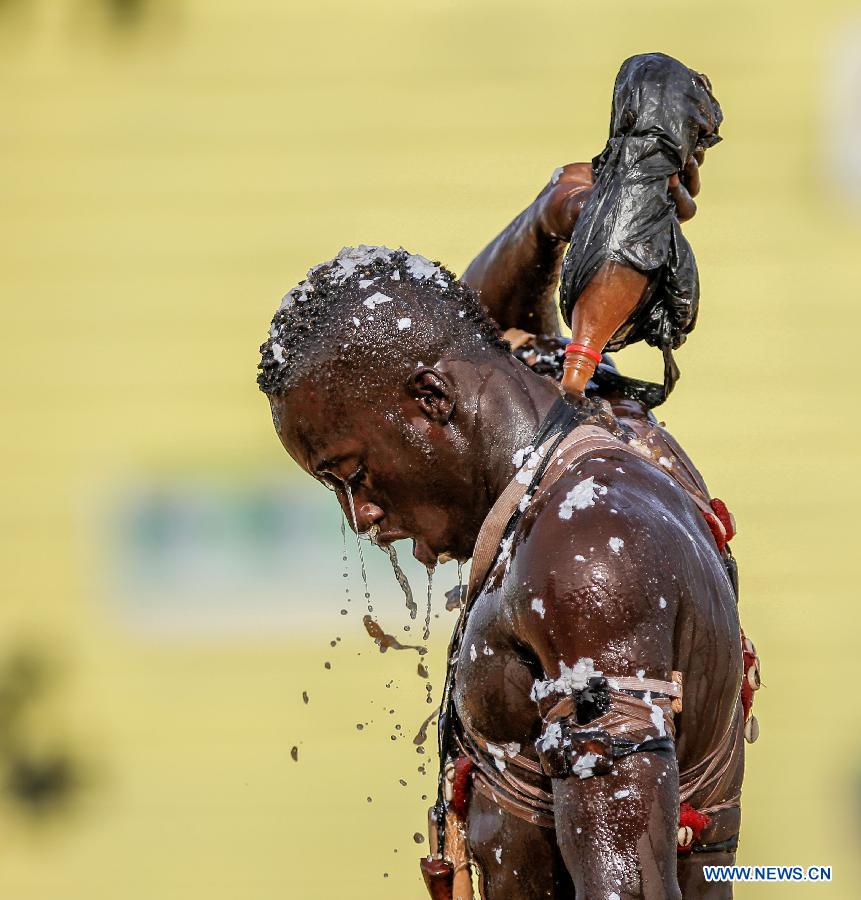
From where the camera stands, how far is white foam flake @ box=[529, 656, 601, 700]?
1.66 m

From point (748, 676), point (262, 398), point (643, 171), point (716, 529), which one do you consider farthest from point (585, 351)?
point (262, 398)

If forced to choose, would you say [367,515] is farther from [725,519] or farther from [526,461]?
[725,519]

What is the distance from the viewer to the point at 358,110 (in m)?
4.71

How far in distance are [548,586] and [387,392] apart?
449 millimetres

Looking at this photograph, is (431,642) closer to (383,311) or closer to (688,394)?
(688,394)

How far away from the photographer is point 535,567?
174 centimetres

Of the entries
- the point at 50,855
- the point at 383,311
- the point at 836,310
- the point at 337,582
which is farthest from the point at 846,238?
the point at 50,855

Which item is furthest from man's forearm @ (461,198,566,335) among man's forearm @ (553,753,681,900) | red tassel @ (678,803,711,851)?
man's forearm @ (553,753,681,900)

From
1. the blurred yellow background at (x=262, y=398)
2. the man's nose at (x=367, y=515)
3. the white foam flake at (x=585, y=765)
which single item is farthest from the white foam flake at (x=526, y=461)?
the blurred yellow background at (x=262, y=398)

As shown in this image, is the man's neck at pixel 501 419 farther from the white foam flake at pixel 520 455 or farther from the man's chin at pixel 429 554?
the man's chin at pixel 429 554

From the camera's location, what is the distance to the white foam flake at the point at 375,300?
205 centimetres

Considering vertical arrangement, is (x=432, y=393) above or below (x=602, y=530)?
above

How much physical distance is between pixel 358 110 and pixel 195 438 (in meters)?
1.24

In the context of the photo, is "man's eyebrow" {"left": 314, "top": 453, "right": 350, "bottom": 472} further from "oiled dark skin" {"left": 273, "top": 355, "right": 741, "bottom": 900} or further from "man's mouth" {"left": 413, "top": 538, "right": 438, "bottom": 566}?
"man's mouth" {"left": 413, "top": 538, "right": 438, "bottom": 566}
